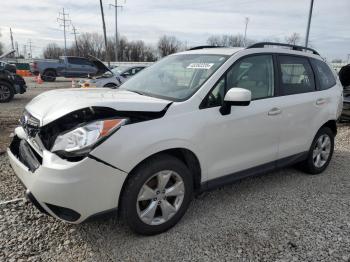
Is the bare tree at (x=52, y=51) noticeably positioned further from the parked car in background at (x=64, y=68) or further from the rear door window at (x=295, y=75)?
the rear door window at (x=295, y=75)

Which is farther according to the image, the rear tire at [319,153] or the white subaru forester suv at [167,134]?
the rear tire at [319,153]

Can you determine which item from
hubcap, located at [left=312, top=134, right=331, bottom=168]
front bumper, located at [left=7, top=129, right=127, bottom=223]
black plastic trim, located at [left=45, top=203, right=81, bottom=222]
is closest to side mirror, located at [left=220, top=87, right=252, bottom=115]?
front bumper, located at [left=7, top=129, right=127, bottom=223]

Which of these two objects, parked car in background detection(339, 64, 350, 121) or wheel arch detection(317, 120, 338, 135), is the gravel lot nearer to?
wheel arch detection(317, 120, 338, 135)

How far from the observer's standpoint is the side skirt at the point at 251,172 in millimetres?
3398

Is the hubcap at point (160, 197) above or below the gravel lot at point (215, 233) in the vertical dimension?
above

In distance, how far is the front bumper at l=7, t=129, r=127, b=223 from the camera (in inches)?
98.0

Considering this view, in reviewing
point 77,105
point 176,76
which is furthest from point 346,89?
point 77,105

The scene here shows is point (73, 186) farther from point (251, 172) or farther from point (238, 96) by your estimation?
point (251, 172)

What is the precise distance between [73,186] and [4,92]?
36.0ft

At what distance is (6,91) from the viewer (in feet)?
39.0

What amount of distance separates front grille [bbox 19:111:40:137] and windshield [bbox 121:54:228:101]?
3.95ft

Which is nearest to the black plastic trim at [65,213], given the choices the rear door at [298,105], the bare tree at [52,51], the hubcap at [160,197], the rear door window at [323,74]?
the hubcap at [160,197]

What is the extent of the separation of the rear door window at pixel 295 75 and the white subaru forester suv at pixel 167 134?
0.01 meters

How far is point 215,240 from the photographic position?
3057 mm
